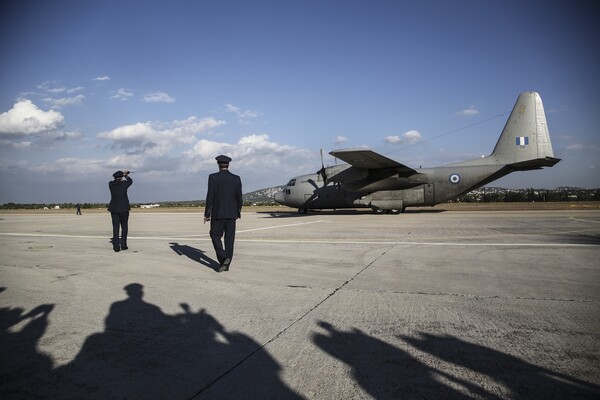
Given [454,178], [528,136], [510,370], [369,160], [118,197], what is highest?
[528,136]

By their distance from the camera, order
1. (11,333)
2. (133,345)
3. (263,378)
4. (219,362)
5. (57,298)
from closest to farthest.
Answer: (263,378), (219,362), (133,345), (11,333), (57,298)

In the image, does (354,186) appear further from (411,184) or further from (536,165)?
(536,165)

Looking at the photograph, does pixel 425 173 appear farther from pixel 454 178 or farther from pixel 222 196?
pixel 222 196

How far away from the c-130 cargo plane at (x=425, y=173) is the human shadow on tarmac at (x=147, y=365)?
609 inches

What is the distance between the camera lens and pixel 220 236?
241 inches

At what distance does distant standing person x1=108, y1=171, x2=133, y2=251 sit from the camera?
864 centimetres

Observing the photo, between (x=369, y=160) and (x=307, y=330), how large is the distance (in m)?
17.2

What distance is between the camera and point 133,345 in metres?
2.86

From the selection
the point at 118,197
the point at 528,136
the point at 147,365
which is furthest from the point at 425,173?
the point at 147,365

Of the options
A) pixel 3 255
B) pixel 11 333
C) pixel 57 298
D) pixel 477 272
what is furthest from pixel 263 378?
pixel 3 255

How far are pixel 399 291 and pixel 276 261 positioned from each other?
114 inches

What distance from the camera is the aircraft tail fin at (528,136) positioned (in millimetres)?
19297

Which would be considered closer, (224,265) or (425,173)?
(224,265)

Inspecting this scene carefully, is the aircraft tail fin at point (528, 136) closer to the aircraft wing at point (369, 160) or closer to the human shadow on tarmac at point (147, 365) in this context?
the aircraft wing at point (369, 160)
